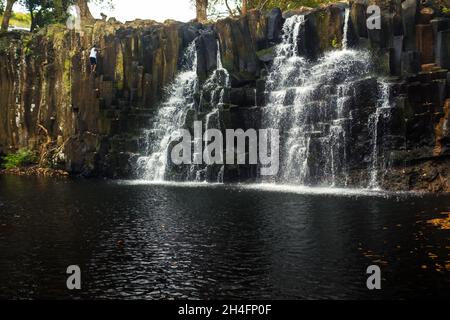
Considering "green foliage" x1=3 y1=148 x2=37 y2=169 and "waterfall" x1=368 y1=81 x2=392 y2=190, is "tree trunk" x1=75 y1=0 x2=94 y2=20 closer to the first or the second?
"green foliage" x1=3 y1=148 x2=37 y2=169

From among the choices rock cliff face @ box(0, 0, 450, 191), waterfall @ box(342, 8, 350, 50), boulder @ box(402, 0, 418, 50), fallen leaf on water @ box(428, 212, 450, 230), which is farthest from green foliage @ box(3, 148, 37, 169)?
fallen leaf on water @ box(428, 212, 450, 230)

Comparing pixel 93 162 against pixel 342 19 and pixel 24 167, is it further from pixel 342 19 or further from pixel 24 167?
pixel 342 19

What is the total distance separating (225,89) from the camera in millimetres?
52031

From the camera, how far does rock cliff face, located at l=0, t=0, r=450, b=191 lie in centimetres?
4197

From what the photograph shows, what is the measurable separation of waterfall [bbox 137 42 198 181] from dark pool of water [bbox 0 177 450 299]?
18714 millimetres

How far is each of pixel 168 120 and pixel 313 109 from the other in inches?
657

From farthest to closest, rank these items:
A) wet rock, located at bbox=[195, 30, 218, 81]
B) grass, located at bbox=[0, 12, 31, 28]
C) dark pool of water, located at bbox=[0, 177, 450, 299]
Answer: grass, located at bbox=[0, 12, 31, 28] < wet rock, located at bbox=[195, 30, 218, 81] < dark pool of water, located at bbox=[0, 177, 450, 299]

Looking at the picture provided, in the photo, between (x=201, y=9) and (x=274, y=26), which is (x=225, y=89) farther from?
(x=201, y=9)

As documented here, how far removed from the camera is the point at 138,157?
183ft

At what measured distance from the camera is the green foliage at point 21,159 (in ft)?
211

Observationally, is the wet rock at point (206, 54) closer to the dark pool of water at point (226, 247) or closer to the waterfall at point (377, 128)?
the waterfall at point (377, 128)

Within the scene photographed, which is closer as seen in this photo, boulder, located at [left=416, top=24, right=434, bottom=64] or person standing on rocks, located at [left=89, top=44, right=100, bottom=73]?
boulder, located at [left=416, top=24, right=434, bottom=64]

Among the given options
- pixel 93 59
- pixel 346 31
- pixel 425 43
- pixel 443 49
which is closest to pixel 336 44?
pixel 346 31
